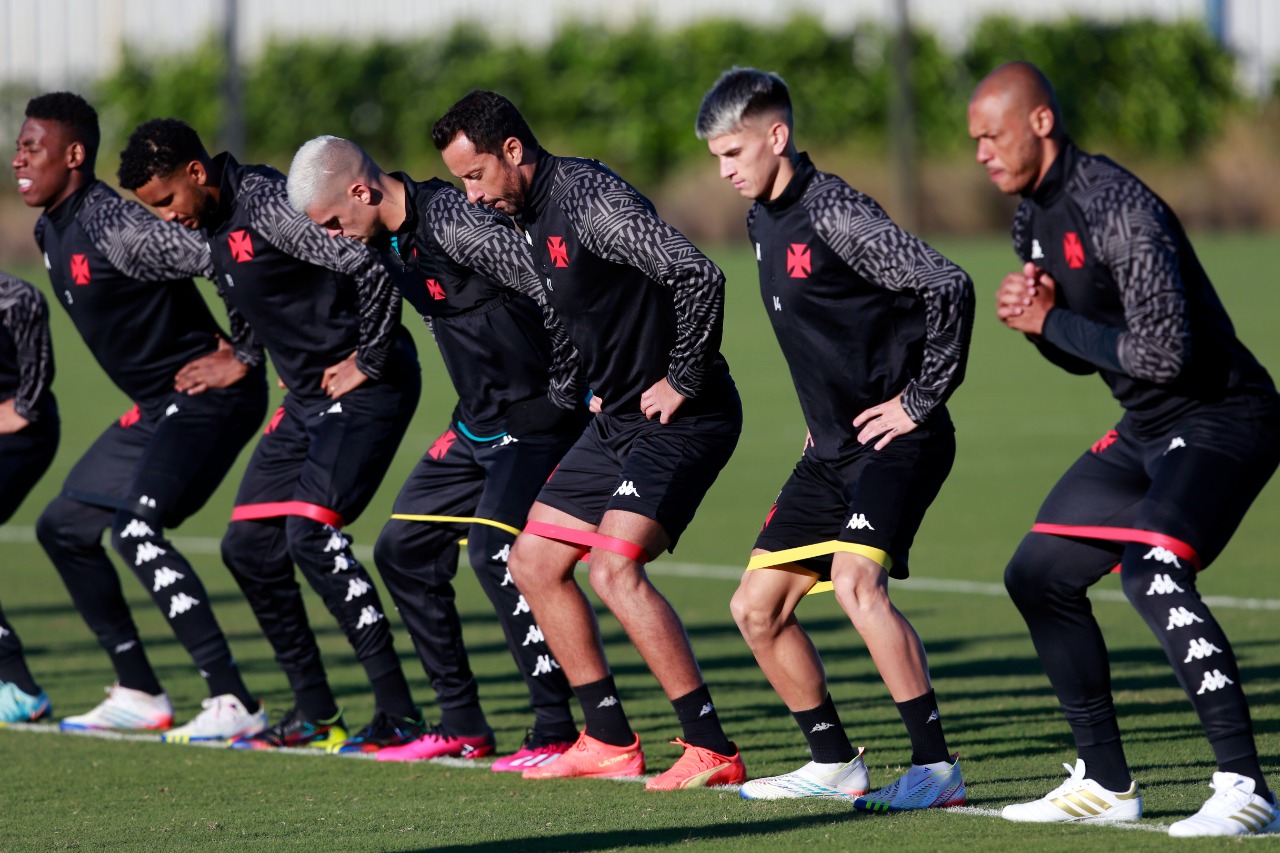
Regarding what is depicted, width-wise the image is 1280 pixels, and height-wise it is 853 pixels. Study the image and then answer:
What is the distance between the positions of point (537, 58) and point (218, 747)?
4333 centimetres

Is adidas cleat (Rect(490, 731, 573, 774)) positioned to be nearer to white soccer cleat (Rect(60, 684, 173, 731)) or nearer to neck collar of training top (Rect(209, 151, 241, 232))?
white soccer cleat (Rect(60, 684, 173, 731))

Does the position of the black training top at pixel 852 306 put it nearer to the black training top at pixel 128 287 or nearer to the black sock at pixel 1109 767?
the black sock at pixel 1109 767

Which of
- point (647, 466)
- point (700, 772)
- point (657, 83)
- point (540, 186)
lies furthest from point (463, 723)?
point (657, 83)

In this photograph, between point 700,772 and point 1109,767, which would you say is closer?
point 1109,767

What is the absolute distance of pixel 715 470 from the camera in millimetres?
7410

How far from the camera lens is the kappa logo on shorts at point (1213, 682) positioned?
236 inches

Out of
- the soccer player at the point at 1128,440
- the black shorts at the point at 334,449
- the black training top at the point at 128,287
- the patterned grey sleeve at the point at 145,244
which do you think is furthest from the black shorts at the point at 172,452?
the soccer player at the point at 1128,440

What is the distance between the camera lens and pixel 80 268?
897 centimetres

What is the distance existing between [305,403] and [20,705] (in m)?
2.21

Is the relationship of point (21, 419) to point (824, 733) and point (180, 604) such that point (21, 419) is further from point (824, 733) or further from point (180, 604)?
point (824, 733)

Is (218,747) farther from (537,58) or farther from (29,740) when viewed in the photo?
(537,58)

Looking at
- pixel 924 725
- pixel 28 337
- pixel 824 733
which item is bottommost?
pixel 824 733

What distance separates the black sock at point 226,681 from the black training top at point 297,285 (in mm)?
1298

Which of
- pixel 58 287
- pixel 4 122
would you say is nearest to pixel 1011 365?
pixel 58 287
